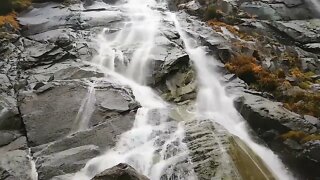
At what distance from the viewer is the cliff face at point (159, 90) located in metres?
9.47

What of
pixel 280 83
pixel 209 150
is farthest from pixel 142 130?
pixel 280 83

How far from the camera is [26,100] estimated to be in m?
11.4

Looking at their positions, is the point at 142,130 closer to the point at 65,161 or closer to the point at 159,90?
the point at 65,161

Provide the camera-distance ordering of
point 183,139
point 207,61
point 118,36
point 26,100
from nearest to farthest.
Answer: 1. point 183,139
2. point 26,100
3. point 207,61
4. point 118,36

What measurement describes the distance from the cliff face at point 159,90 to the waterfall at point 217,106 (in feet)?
0.82

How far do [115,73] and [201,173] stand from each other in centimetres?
613

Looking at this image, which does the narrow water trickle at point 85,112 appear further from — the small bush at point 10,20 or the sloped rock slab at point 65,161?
the small bush at point 10,20

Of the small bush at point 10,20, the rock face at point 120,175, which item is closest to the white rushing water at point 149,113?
the rock face at point 120,175

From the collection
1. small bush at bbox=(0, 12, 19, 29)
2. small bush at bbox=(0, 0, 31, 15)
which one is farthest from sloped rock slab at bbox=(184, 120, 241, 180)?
small bush at bbox=(0, 0, 31, 15)

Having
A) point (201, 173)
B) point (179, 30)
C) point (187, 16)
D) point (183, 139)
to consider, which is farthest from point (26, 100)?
point (187, 16)

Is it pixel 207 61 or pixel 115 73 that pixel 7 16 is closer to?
pixel 115 73

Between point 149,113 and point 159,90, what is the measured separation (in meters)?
1.82

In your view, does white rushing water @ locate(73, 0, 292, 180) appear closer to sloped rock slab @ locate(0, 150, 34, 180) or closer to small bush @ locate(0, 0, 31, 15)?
sloped rock slab @ locate(0, 150, 34, 180)

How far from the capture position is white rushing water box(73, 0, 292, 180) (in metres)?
9.12
